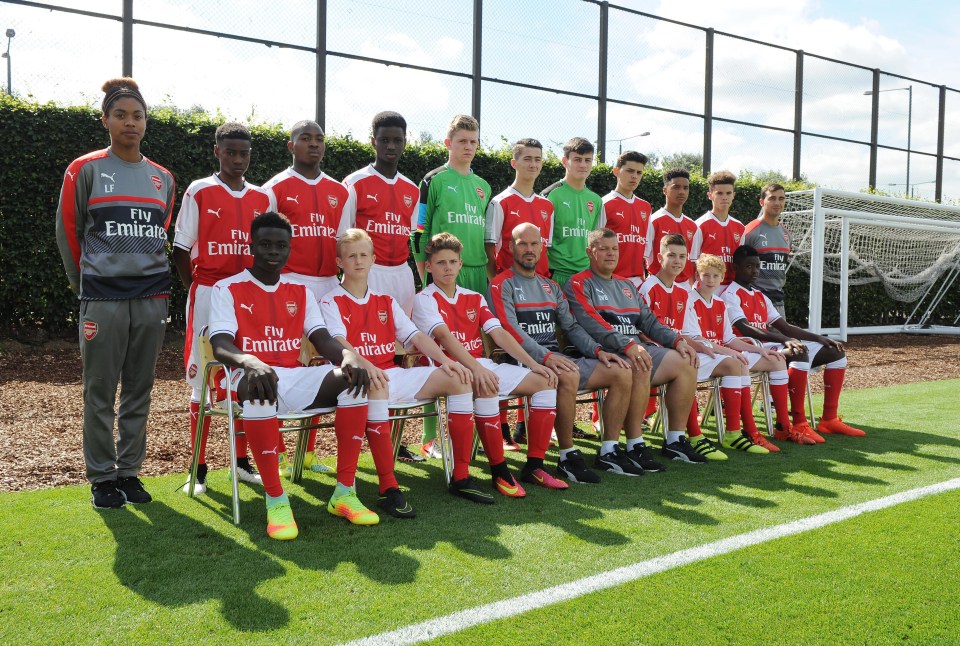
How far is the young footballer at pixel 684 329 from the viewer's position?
5.41 m

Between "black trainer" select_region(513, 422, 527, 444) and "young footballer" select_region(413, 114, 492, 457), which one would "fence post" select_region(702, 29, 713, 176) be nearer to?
"black trainer" select_region(513, 422, 527, 444)

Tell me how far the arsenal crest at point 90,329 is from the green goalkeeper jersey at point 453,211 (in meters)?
2.09

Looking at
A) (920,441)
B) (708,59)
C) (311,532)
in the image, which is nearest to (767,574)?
(311,532)

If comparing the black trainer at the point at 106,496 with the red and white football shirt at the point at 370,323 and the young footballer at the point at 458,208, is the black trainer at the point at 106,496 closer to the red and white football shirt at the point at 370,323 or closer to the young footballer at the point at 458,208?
the red and white football shirt at the point at 370,323

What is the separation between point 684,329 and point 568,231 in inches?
44.8

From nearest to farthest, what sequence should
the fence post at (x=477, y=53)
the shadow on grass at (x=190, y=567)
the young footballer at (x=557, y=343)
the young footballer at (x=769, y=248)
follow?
the shadow on grass at (x=190, y=567)
the young footballer at (x=557, y=343)
the young footballer at (x=769, y=248)
the fence post at (x=477, y=53)

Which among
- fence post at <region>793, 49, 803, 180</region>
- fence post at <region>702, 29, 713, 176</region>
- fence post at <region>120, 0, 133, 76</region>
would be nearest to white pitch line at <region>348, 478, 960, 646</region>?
fence post at <region>120, 0, 133, 76</region>

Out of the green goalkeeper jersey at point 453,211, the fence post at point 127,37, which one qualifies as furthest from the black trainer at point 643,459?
the fence post at point 127,37

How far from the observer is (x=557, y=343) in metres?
5.07

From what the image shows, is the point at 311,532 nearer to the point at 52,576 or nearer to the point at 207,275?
the point at 52,576

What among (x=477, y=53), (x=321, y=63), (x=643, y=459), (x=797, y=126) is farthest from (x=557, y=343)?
(x=797, y=126)

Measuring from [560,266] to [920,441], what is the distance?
300 cm

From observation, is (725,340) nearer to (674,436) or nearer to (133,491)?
(674,436)

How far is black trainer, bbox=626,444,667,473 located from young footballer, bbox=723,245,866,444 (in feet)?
5.48
